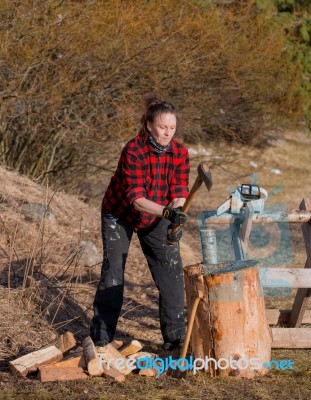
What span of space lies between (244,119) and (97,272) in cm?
625

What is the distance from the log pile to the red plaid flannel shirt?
2.64 feet

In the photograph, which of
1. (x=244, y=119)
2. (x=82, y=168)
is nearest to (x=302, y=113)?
(x=244, y=119)

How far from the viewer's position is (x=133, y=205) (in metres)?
5.39

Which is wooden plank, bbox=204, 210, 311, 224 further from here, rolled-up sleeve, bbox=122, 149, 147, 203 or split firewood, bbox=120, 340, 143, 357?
split firewood, bbox=120, 340, 143, 357

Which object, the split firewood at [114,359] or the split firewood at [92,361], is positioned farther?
the split firewood at [114,359]

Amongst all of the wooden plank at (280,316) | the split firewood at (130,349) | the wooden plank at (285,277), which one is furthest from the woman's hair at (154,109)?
the wooden plank at (280,316)

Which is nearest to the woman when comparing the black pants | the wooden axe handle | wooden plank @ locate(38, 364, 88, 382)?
the black pants

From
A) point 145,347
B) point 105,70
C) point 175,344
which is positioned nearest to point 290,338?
point 175,344

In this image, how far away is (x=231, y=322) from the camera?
527 cm

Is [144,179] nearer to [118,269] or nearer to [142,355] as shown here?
[118,269]

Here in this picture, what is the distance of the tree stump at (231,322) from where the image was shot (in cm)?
526

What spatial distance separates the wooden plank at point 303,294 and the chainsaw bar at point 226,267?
0.97m

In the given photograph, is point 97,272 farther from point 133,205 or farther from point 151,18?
point 151,18

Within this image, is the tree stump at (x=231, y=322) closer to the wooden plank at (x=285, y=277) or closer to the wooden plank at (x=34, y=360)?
the wooden plank at (x=285, y=277)
